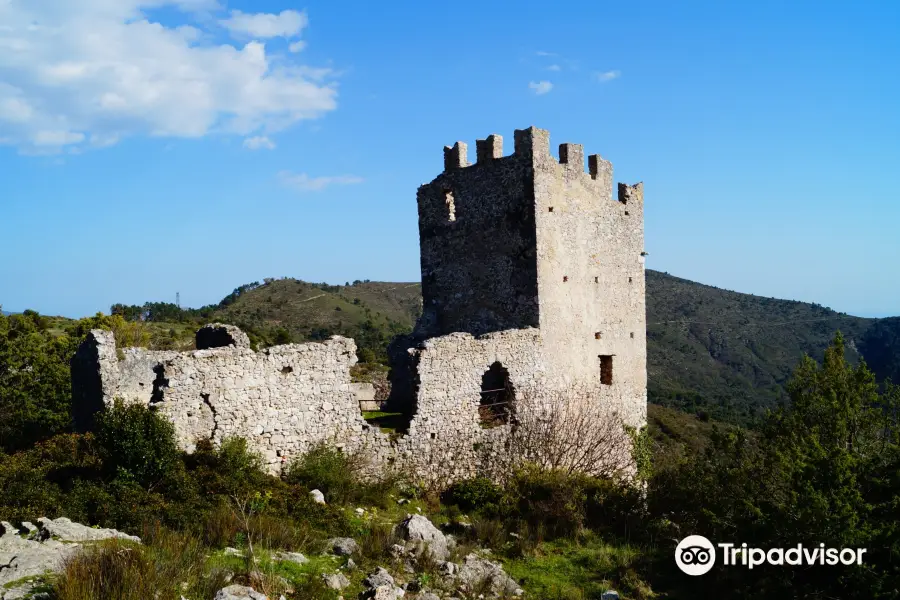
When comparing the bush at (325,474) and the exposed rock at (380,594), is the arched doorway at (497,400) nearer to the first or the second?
the bush at (325,474)

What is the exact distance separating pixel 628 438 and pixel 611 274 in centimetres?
375

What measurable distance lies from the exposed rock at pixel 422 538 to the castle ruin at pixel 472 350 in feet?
A: 8.39

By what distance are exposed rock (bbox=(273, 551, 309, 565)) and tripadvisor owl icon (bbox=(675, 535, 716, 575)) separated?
5.20 metres

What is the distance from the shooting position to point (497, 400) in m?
13.6

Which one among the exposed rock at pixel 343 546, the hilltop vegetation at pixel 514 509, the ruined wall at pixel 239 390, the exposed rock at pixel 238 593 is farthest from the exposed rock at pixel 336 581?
the ruined wall at pixel 239 390

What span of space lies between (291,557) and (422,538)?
1878 millimetres

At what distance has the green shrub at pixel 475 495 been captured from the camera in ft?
39.4

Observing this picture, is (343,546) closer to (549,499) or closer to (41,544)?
(41,544)

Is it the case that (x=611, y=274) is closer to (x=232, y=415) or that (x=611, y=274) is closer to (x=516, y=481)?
(x=516, y=481)

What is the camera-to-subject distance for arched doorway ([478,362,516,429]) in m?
13.3

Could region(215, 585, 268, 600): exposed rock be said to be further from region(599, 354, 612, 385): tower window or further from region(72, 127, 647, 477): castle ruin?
region(599, 354, 612, 385): tower window

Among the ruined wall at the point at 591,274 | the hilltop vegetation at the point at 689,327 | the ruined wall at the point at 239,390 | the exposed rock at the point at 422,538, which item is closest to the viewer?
the exposed rock at the point at 422,538

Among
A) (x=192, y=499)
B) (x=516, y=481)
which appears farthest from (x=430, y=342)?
(x=192, y=499)

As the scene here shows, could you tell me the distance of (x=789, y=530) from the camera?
8312 mm
